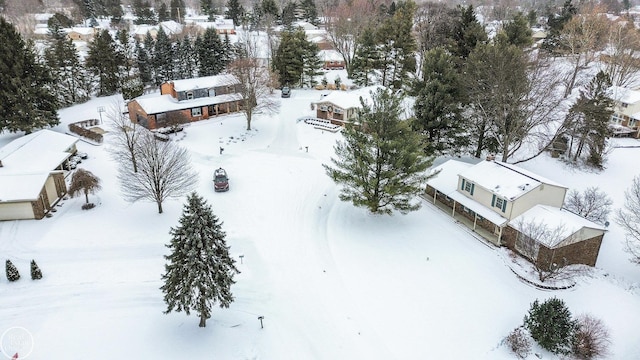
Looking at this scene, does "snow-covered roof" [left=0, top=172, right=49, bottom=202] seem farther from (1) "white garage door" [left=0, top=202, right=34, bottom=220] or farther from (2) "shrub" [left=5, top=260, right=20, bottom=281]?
(2) "shrub" [left=5, top=260, right=20, bottom=281]

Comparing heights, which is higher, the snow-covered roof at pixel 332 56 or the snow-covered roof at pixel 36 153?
the snow-covered roof at pixel 332 56

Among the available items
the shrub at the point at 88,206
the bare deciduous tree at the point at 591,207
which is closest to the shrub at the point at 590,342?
the bare deciduous tree at the point at 591,207

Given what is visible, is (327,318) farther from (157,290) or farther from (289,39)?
(289,39)

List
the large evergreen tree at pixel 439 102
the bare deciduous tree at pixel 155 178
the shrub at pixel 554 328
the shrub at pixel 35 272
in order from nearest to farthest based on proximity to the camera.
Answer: the shrub at pixel 554 328 < the shrub at pixel 35 272 < the bare deciduous tree at pixel 155 178 < the large evergreen tree at pixel 439 102

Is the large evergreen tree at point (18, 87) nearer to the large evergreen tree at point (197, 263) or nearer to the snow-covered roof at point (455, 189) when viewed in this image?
the large evergreen tree at point (197, 263)

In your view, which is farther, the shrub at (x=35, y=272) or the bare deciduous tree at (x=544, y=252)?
the bare deciduous tree at (x=544, y=252)

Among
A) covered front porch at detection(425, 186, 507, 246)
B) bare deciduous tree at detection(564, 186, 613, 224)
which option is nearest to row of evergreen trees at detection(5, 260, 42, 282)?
covered front porch at detection(425, 186, 507, 246)
